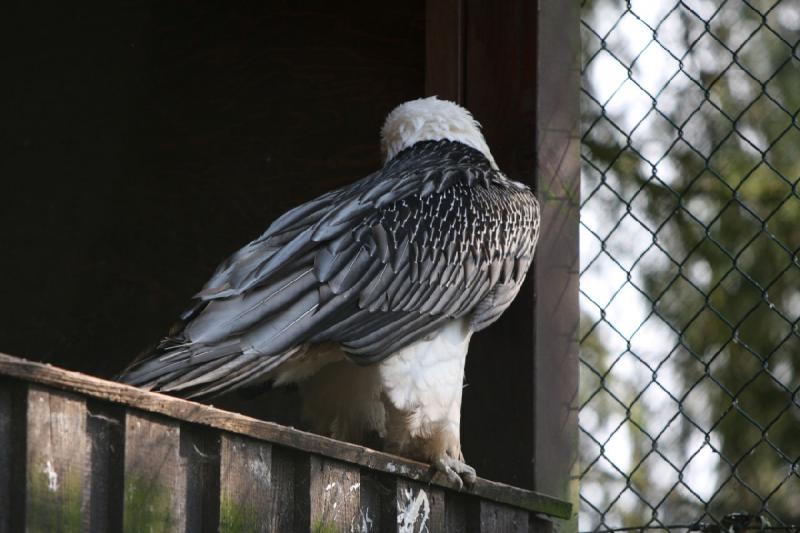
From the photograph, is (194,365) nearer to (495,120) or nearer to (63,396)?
(63,396)

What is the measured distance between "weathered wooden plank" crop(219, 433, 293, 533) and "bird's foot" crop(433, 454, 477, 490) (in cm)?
77

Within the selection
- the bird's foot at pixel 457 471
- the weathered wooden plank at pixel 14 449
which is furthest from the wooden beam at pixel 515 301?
the weathered wooden plank at pixel 14 449

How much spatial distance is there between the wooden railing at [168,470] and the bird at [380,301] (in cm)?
40

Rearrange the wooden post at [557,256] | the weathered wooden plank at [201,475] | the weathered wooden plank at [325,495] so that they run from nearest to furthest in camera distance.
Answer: the weathered wooden plank at [201,475] → the weathered wooden plank at [325,495] → the wooden post at [557,256]

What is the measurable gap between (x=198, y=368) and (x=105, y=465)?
2.73ft

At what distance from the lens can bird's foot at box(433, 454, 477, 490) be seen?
12.6ft

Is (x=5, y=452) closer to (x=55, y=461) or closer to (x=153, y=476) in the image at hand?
(x=55, y=461)

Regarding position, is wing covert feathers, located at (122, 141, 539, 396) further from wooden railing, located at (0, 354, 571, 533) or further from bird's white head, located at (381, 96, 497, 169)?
wooden railing, located at (0, 354, 571, 533)

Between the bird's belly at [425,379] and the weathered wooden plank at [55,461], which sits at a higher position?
the bird's belly at [425,379]

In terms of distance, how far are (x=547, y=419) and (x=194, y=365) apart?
1.30 m

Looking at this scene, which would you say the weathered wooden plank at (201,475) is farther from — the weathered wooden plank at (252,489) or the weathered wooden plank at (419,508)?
the weathered wooden plank at (419,508)

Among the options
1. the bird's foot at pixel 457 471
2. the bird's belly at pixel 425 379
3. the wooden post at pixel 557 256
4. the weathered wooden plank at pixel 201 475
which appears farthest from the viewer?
the wooden post at pixel 557 256

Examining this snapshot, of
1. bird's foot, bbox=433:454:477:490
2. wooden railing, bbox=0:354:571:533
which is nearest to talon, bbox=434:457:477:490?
bird's foot, bbox=433:454:477:490

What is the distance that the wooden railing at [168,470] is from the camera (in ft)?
8.23
